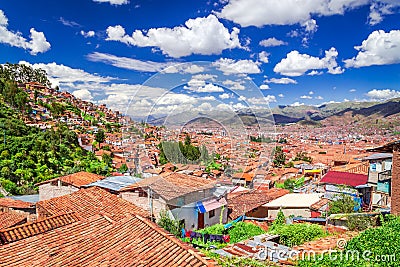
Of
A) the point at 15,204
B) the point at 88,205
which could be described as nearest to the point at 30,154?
the point at 15,204

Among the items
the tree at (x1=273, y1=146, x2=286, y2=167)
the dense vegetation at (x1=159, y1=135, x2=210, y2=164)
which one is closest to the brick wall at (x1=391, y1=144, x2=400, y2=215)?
the tree at (x1=273, y1=146, x2=286, y2=167)

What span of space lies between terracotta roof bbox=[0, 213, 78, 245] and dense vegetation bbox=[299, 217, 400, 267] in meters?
4.53

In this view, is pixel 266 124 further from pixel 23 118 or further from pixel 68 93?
pixel 68 93

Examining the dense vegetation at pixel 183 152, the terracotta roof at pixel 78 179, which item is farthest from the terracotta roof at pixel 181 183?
the terracotta roof at pixel 78 179

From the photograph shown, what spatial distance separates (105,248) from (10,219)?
9.62 metres

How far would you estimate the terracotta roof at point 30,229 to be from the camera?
5.34 meters

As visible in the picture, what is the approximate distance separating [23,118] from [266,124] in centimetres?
4335

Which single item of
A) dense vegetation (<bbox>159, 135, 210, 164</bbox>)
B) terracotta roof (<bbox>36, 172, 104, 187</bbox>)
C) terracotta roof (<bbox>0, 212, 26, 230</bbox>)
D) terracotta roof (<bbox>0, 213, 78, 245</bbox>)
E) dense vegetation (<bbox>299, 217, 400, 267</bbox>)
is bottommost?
terracotta roof (<bbox>0, 212, 26, 230</bbox>)

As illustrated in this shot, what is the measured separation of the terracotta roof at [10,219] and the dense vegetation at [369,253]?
32.3ft

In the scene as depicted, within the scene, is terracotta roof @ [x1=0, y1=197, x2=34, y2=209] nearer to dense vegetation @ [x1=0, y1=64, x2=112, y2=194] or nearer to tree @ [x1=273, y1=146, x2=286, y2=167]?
dense vegetation @ [x1=0, y1=64, x2=112, y2=194]

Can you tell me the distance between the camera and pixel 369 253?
420 cm

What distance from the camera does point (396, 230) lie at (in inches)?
195

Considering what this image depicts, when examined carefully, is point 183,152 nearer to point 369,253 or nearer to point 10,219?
point 369,253

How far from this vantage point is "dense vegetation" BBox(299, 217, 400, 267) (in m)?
3.97
